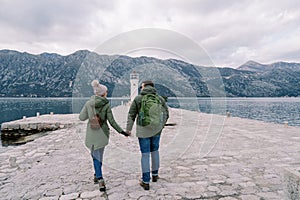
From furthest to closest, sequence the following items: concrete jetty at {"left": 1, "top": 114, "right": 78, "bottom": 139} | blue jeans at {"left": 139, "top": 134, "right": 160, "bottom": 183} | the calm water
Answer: the calm water → concrete jetty at {"left": 1, "top": 114, "right": 78, "bottom": 139} → blue jeans at {"left": 139, "top": 134, "right": 160, "bottom": 183}

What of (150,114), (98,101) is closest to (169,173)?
(150,114)

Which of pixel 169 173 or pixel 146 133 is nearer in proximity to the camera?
pixel 146 133

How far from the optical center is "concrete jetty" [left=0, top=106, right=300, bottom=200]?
11.7ft

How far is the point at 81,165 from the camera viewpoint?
537 centimetres

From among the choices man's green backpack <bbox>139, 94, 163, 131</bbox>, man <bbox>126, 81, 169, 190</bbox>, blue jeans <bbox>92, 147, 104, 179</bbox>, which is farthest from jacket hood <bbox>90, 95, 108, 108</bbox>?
blue jeans <bbox>92, 147, 104, 179</bbox>

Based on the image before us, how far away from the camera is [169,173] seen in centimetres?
471

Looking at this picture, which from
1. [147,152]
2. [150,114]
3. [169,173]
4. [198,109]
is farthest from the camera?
[198,109]

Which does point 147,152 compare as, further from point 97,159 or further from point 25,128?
point 25,128

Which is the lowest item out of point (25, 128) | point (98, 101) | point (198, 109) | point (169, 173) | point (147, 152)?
point (25, 128)

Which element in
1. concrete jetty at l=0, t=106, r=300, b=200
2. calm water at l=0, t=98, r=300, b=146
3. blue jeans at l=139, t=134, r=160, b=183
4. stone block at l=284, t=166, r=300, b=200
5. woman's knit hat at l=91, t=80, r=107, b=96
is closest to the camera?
stone block at l=284, t=166, r=300, b=200

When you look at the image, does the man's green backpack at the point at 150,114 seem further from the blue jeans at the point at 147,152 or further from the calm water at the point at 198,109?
the calm water at the point at 198,109

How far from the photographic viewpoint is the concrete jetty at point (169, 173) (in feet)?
11.7

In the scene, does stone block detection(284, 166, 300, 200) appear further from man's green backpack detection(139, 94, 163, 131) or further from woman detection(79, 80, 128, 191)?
woman detection(79, 80, 128, 191)

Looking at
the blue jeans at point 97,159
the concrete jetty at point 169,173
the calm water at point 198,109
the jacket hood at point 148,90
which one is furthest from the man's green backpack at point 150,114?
the calm water at point 198,109
